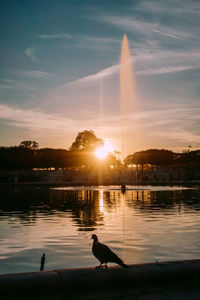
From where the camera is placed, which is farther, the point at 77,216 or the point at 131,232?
the point at 77,216

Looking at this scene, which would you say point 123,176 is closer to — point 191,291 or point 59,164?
point 59,164

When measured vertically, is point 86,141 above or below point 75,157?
above

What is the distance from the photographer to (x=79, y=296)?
6.69 metres

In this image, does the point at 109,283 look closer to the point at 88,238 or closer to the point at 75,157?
the point at 88,238

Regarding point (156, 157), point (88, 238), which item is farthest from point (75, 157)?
point (88, 238)

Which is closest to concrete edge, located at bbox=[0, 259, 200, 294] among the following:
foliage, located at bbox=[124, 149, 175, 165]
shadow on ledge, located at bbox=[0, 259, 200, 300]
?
shadow on ledge, located at bbox=[0, 259, 200, 300]

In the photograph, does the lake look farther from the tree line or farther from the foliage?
the foliage

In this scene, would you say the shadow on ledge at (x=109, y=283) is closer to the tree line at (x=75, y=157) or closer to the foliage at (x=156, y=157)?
the tree line at (x=75, y=157)

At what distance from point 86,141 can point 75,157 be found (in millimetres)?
6353

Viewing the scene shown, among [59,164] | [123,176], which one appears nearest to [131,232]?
[123,176]

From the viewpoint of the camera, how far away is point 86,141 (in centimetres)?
13938

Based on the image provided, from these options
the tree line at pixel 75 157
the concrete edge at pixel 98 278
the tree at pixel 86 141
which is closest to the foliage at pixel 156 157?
the tree line at pixel 75 157

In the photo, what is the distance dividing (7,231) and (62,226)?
3.09 m

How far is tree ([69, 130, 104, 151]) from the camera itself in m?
139
